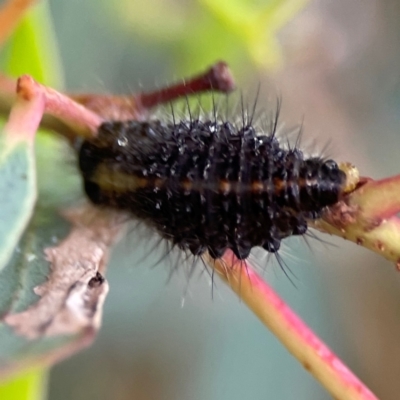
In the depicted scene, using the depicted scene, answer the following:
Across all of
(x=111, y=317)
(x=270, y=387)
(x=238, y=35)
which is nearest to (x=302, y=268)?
(x=270, y=387)

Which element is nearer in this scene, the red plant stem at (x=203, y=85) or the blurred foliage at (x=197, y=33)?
the red plant stem at (x=203, y=85)

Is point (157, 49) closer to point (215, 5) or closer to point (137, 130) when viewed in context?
point (215, 5)

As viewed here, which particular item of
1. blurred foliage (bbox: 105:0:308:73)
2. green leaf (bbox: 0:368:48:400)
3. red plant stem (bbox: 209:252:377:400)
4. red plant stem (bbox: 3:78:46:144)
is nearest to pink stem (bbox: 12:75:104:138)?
red plant stem (bbox: 3:78:46:144)

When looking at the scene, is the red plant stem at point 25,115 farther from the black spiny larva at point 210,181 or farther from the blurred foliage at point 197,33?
the blurred foliage at point 197,33

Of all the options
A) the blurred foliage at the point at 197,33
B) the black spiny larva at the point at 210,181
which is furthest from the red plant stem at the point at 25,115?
the blurred foliage at the point at 197,33

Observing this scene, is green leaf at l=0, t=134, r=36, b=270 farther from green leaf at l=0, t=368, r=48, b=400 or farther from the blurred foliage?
the blurred foliage

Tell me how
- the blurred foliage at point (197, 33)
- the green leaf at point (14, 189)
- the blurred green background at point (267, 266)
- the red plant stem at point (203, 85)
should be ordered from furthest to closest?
the blurred green background at point (267, 266) < the blurred foliage at point (197, 33) < the red plant stem at point (203, 85) < the green leaf at point (14, 189)

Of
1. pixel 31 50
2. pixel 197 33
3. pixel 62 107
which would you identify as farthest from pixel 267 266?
pixel 62 107
